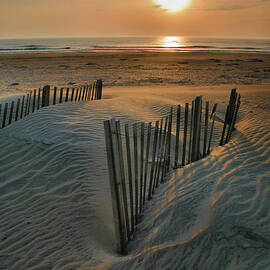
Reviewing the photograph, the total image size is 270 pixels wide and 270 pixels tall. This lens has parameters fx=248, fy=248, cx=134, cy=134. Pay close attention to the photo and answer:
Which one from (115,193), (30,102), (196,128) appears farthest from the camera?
(30,102)

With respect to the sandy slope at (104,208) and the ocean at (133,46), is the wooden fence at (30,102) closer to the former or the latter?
the sandy slope at (104,208)

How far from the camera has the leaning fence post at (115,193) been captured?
256 cm

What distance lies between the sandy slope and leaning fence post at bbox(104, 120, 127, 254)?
6.7 inches

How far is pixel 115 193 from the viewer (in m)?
2.68

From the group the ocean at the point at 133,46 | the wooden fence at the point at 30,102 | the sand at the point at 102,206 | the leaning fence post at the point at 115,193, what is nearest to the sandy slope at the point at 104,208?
the sand at the point at 102,206

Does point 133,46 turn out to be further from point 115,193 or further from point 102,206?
point 115,193

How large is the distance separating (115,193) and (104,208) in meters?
1.20

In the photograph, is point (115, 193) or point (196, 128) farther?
point (196, 128)

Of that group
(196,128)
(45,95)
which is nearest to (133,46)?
(45,95)

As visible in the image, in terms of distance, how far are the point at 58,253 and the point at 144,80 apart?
14543 mm

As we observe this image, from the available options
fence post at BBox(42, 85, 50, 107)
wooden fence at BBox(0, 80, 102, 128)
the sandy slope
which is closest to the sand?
the sandy slope

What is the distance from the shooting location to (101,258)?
9.44 ft

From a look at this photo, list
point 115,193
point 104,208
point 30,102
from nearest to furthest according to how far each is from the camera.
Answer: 1. point 115,193
2. point 104,208
3. point 30,102

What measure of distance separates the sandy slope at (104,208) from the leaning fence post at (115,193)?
17 cm
